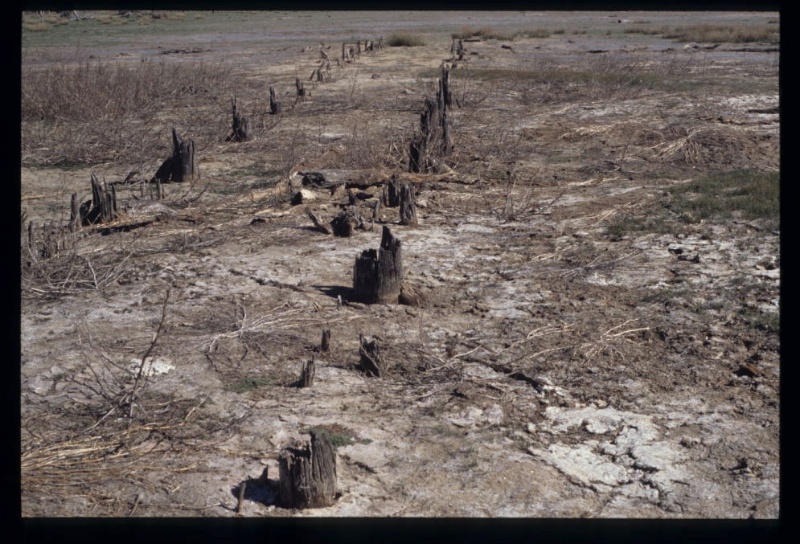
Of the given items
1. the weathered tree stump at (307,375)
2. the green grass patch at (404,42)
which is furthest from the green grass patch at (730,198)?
the green grass patch at (404,42)

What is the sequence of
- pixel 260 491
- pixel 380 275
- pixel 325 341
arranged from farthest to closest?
1. pixel 380 275
2. pixel 325 341
3. pixel 260 491

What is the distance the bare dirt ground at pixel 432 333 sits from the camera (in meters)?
4.37

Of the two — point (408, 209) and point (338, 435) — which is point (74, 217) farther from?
point (338, 435)

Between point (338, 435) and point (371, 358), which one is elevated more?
point (371, 358)

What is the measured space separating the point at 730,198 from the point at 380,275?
4.05 m

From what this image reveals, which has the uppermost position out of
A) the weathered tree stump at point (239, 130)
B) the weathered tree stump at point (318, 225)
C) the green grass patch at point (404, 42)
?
the green grass patch at point (404, 42)

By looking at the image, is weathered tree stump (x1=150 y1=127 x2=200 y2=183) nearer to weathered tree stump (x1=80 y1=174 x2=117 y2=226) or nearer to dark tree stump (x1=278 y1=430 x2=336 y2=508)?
weathered tree stump (x1=80 y1=174 x2=117 y2=226)

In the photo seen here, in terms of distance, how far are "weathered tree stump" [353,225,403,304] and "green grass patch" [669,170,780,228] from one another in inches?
121

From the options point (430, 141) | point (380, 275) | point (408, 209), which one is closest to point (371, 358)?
point (380, 275)

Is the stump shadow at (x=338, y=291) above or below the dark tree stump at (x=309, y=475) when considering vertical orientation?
above

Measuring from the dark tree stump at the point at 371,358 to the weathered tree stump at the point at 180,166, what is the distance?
5.66m

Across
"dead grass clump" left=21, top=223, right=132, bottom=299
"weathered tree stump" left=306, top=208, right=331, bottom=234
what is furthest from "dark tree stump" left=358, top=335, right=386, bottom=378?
"weathered tree stump" left=306, top=208, right=331, bottom=234

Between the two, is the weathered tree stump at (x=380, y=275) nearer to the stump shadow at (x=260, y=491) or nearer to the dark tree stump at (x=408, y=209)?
the dark tree stump at (x=408, y=209)

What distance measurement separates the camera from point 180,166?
1055 cm
